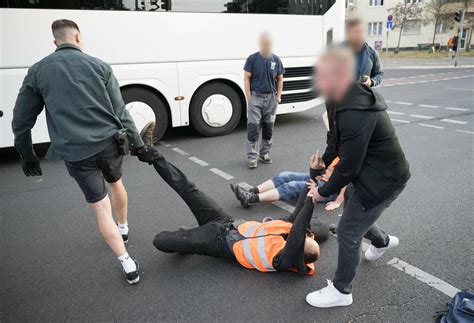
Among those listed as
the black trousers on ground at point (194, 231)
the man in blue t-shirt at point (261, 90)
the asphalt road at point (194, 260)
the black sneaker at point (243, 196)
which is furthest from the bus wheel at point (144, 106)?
the black trousers on ground at point (194, 231)

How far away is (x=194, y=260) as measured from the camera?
3061mm

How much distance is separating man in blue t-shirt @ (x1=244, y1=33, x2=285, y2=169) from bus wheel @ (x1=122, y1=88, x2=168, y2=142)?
6.25ft

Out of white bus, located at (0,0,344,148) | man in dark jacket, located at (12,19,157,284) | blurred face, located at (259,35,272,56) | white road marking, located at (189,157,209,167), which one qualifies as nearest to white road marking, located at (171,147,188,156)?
white road marking, located at (189,157,209,167)

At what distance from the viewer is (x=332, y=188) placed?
6.97 ft

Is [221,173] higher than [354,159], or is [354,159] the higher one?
[354,159]

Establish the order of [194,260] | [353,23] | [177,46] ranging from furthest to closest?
[177,46]
[353,23]
[194,260]

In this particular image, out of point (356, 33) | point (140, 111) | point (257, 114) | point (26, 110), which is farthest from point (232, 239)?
point (140, 111)

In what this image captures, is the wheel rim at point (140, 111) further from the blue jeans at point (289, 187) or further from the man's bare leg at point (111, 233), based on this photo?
the man's bare leg at point (111, 233)

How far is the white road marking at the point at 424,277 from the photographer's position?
2592mm

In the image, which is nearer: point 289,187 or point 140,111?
point 289,187

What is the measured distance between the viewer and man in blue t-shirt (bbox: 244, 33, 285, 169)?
5.22 meters

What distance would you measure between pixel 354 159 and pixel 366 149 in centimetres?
9

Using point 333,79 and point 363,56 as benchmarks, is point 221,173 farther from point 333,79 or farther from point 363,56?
point 333,79

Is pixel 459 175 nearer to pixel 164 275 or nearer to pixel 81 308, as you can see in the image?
pixel 164 275
